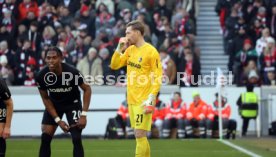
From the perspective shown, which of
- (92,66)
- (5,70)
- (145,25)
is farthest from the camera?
(145,25)

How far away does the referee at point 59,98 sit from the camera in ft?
46.9

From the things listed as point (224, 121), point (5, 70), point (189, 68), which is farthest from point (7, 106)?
point (189, 68)

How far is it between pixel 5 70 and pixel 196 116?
6.19 m

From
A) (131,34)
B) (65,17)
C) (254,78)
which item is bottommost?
(254,78)

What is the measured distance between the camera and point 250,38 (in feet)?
98.8

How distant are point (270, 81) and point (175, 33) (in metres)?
3.34

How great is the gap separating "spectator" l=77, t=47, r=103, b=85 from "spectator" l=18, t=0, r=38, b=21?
Result: 3008mm

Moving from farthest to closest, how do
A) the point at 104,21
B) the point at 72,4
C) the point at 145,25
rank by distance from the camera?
the point at 72,4
the point at 104,21
the point at 145,25

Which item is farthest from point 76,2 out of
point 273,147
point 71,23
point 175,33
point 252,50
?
point 273,147

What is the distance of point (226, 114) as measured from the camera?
2734 cm

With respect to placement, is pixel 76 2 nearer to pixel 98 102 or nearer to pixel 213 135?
pixel 98 102

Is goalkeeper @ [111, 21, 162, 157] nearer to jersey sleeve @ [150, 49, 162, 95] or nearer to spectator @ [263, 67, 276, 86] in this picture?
jersey sleeve @ [150, 49, 162, 95]

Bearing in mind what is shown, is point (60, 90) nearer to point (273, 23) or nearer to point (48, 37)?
point (48, 37)

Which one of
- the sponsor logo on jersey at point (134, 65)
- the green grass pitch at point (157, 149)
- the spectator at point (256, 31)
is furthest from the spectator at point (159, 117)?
the sponsor logo on jersey at point (134, 65)
